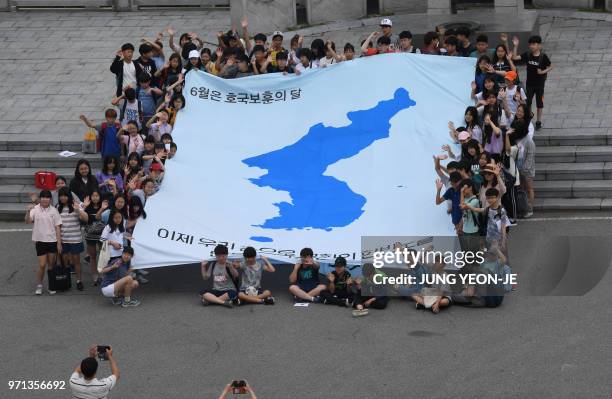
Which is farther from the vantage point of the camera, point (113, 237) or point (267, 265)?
point (113, 237)

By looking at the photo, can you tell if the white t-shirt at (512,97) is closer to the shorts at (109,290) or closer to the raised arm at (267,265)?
the raised arm at (267,265)

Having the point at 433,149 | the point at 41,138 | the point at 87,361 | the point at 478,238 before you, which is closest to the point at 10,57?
the point at 41,138

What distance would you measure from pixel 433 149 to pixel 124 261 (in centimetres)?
505

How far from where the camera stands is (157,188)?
21469 millimetres

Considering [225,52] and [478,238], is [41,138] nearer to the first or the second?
[225,52]

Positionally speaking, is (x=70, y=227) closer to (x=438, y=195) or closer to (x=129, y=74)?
(x=129, y=74)

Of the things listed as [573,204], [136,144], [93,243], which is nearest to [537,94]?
[573,204]

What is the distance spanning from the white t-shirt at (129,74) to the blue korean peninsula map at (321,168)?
9.77ft

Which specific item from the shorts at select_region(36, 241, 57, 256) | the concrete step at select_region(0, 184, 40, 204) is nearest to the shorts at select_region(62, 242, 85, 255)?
the shorts at select_region(36, 241, 57, 256)

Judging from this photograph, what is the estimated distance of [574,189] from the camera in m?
23.1

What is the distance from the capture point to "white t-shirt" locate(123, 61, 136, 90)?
23.9 meters

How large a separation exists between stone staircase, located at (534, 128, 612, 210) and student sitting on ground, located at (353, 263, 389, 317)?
432cm

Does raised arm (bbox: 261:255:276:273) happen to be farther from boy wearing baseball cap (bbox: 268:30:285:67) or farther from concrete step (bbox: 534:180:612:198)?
concrete step (bbox: 534:180:612:198)

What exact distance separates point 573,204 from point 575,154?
3.68 feet
